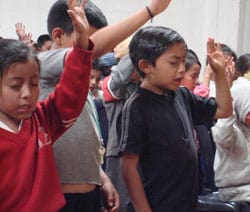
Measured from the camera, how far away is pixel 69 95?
4.53 ft

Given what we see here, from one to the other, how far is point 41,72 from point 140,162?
0.51m

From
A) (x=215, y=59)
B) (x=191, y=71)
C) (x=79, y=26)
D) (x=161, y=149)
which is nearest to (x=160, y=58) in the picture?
(x=215, y=59)

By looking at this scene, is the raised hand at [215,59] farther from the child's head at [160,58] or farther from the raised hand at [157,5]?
the raised hand at [157,5]

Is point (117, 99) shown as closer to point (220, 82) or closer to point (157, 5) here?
point (220, 82)

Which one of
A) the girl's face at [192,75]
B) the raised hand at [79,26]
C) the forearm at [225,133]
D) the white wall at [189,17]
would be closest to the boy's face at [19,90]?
the raised hand at [79,26]

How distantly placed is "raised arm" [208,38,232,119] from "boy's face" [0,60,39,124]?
818 millimetres

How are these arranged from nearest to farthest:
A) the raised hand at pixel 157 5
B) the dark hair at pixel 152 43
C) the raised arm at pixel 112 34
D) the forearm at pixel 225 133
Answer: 1. the raised arm at pixel 112 34
2. the raised hand at pixel 157 5
3. the dark hair at pixel 152 43
4. the forearm at pixel 225 133

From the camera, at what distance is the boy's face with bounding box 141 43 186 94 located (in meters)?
1.82

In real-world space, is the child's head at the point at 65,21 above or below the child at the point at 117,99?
above

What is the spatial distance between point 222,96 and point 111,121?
762 millimetres

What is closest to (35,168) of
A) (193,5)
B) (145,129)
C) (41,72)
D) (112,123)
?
(41,72)

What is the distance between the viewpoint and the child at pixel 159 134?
1.76m

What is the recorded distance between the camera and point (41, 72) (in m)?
1.50

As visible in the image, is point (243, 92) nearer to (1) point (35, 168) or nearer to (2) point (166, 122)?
(2) point (166, 122)
